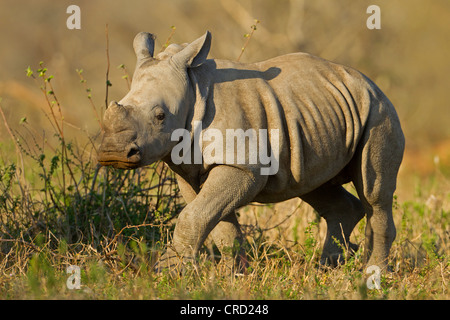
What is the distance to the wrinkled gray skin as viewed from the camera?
4.37 metres

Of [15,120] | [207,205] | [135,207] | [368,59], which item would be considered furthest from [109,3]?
[207,205]

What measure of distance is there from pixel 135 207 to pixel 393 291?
95.5 inches

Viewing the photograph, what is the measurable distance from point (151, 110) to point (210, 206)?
0.67m

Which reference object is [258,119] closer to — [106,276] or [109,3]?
[106,276]

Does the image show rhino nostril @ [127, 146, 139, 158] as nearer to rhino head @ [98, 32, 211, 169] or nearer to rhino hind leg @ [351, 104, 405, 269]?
rhino head @ [98, 32, 211, 169]

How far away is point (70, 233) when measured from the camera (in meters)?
5.62

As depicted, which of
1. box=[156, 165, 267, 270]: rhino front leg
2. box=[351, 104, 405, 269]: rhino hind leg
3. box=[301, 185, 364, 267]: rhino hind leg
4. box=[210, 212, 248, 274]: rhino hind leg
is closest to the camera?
box=[156, 165, 267, 270]: rhino front leg

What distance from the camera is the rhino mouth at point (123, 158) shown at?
166 inches

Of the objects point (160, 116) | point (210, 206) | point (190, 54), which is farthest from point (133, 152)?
point (190, 54)

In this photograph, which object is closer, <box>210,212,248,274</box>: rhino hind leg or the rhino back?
the rhino back

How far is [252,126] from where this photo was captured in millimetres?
4555

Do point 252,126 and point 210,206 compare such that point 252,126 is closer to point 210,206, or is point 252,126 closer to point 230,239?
point 210,206

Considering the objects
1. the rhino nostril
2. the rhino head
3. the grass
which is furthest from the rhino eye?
the grass

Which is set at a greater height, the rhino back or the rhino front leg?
the rhino back
